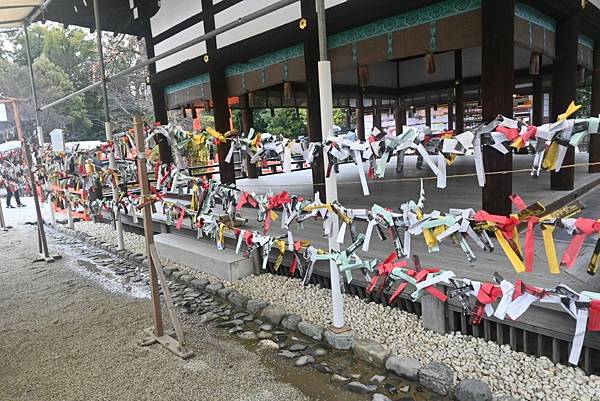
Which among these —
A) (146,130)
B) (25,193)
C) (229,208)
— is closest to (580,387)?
(229,208)

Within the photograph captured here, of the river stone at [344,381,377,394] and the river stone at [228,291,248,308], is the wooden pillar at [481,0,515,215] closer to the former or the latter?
the river stone at [344,381,377,394]

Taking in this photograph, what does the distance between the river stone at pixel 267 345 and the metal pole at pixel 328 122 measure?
0.49m

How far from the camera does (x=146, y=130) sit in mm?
4777

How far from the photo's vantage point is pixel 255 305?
147 inches

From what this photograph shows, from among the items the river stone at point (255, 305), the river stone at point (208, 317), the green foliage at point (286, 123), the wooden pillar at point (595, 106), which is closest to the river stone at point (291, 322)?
the river stone at point (255, 305)

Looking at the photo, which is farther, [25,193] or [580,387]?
[25,193]

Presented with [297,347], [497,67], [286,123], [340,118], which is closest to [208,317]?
[297,347]

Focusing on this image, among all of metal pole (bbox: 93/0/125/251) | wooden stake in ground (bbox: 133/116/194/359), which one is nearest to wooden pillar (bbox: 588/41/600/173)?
wooden stake in ground (bbox: 133/116/194/359)

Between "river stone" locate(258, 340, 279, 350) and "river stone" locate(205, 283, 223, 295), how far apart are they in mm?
1214

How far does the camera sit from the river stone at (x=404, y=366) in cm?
252

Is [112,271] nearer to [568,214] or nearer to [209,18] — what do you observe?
[209,18]

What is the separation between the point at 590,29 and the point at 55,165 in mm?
9779

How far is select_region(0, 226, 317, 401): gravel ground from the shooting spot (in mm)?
2613

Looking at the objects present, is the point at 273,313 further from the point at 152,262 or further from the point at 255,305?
the point at 152,262
